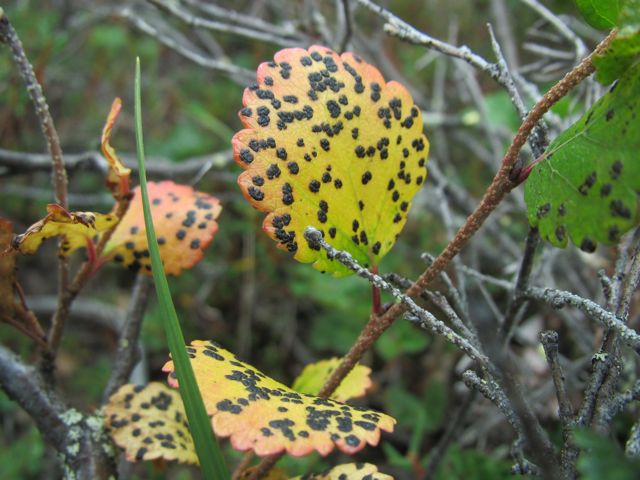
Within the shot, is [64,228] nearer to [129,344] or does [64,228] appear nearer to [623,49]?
[129,344]

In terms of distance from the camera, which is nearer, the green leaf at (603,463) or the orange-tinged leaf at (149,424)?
the green leaf at (603,463)

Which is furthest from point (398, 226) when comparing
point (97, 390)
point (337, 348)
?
point (97, 390)

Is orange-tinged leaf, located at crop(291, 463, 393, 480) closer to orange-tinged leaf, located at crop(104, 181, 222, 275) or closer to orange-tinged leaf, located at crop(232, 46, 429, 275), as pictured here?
orange-tinged leaf, located at crop(232, 46, 429, 275)

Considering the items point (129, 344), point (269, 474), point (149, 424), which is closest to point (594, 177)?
point (269, 474)

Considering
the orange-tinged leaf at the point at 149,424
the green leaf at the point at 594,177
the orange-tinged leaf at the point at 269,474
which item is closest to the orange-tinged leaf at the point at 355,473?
the orange-tinged leaf at the point at 269,474

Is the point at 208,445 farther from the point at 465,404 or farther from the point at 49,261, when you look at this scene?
the point at 49,261

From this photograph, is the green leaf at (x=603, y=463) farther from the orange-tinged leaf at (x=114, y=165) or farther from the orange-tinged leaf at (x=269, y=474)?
the orange-tinged leaf at (x=114, y=165)
